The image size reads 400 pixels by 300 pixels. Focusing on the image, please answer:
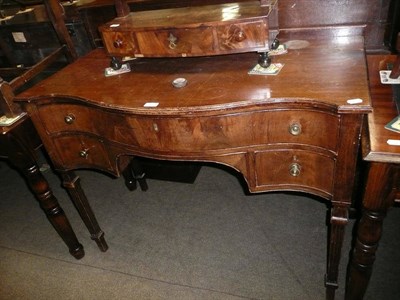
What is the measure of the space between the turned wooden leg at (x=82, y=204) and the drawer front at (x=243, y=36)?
3.49 ft

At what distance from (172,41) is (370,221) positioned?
0.98 meters

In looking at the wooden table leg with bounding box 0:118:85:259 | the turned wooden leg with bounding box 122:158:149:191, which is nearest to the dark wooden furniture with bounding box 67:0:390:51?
the wooden table leg with bounding box 0:118:85:259

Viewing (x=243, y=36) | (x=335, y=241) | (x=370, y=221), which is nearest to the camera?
(x=370, y=221)

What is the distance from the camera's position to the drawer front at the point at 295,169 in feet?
3.84

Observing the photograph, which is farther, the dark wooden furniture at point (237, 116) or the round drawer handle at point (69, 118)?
the round drawer handle at point (69, 118)

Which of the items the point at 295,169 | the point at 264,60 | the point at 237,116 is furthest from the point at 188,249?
the point at 264,60

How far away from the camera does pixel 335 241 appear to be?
1346 millimetres

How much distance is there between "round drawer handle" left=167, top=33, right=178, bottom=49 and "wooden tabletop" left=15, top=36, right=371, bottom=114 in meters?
0.13

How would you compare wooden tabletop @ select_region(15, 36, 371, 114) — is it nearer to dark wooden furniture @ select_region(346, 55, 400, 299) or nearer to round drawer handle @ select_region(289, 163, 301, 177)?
dark wooden furniture @ select_region(346, 55, 400, 299)

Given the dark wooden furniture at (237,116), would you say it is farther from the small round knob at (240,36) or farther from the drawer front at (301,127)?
the small round knob at (240,36)

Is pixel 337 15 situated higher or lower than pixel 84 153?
higher

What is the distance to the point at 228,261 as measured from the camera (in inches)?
73.4

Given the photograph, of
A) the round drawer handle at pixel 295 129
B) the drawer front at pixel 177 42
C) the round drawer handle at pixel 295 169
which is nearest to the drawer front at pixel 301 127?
the round drawer handle at pixel 295 129

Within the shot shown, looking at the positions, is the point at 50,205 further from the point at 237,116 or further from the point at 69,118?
the point at 237,116
